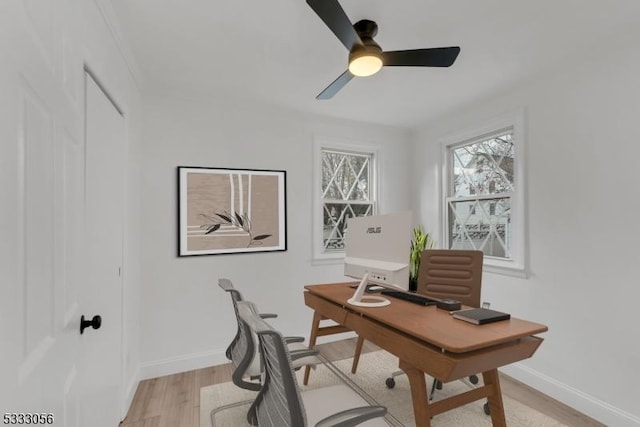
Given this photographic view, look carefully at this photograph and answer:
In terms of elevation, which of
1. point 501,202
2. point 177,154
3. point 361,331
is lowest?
point 361,331

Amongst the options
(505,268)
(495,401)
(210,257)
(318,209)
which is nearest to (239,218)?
(210,257)

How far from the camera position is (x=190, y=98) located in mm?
2961

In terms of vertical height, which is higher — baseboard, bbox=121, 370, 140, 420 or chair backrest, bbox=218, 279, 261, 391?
chair backrest, bbox=218, 279, 261, 391

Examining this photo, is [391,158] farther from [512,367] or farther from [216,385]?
[216,385]

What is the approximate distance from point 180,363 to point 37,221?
2.42m

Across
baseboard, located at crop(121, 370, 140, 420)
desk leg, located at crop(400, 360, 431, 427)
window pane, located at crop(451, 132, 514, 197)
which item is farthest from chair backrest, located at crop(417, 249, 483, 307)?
baseboard, located at crop(121, 370, 140, 420)

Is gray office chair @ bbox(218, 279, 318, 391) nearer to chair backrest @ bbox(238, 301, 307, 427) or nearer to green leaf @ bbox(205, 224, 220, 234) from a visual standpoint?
chair backrest @ bbox(238, 301, 307, 427)

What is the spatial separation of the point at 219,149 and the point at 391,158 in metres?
2.17

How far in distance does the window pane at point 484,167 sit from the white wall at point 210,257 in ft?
5.01

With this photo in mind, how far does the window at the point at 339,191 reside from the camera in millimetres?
3572

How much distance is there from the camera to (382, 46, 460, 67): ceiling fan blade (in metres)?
1.71

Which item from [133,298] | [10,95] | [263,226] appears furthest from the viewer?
[263,226]

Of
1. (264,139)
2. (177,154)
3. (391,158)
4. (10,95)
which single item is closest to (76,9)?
(10,95)

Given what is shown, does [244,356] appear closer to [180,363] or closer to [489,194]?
[180,363]
